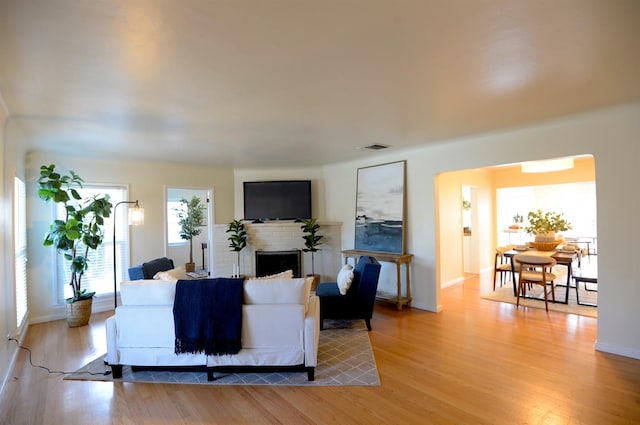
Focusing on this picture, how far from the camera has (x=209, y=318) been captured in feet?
9.55

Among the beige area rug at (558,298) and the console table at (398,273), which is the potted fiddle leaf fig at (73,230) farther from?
the beige area rug at (558,298)

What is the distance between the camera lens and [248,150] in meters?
4.99

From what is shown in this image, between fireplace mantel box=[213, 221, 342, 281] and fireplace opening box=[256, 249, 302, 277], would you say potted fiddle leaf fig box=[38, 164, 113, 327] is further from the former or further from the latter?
fireplace opening box=[256, 249, 302, 277]

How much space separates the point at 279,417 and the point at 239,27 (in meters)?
2.59

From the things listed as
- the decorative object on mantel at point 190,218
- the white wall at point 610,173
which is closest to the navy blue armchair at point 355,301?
the white wall at point 610,173

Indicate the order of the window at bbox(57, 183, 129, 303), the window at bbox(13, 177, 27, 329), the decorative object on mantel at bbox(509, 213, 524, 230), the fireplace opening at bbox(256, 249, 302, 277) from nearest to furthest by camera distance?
the window at bbox(13, 177, 27, 329) → the window at bbox(57, 183, 129, 303) → the fireplace opening at bbox(256, 249, 302, 277) → the decorative object on mantel at bbox(509, 213, 524, 230)

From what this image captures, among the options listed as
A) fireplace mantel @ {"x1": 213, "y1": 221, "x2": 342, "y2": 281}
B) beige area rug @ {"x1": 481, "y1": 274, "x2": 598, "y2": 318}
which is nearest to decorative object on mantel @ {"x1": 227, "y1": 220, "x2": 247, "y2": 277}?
fireplace mantel @ {"x1": 213, "y1": 221, "x2": 342, "y2": 281}

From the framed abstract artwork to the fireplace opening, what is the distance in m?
1.42

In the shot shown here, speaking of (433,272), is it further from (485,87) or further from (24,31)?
(24,31)

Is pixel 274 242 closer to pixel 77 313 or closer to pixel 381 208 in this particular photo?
pixel 381 208

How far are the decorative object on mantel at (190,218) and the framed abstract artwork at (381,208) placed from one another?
4547mm

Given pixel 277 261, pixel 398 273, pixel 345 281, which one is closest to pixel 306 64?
pixel 345 281

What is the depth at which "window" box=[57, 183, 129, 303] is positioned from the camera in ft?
16.4

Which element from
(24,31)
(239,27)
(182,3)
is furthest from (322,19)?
(24,31)
